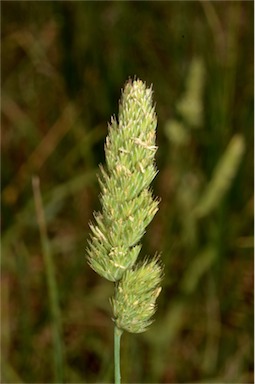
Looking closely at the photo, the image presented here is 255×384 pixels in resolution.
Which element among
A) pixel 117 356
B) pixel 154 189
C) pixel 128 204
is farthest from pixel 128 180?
pixel 154 189

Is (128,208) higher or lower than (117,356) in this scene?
higher

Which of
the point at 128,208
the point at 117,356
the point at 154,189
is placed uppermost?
the point at 154,189

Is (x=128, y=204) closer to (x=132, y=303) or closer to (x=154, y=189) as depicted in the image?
(x=132, y=303)

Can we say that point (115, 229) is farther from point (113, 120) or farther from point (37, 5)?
point (37, 5)

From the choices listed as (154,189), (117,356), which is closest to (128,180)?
(117,356)

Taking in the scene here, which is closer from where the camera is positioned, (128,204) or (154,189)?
(128,204)

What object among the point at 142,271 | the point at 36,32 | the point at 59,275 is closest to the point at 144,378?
the point at 59,275

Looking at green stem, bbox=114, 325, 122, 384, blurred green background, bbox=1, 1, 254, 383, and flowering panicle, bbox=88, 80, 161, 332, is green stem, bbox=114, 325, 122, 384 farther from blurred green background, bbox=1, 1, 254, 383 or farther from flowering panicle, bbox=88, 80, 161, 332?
blurred green background, bbox=1, 1, 254, 383

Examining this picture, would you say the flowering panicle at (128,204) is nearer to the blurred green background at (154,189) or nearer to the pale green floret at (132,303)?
the pale green floret at (132,303)

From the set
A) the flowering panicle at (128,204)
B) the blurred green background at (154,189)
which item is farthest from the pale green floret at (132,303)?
the blurred green background at (154,189)
